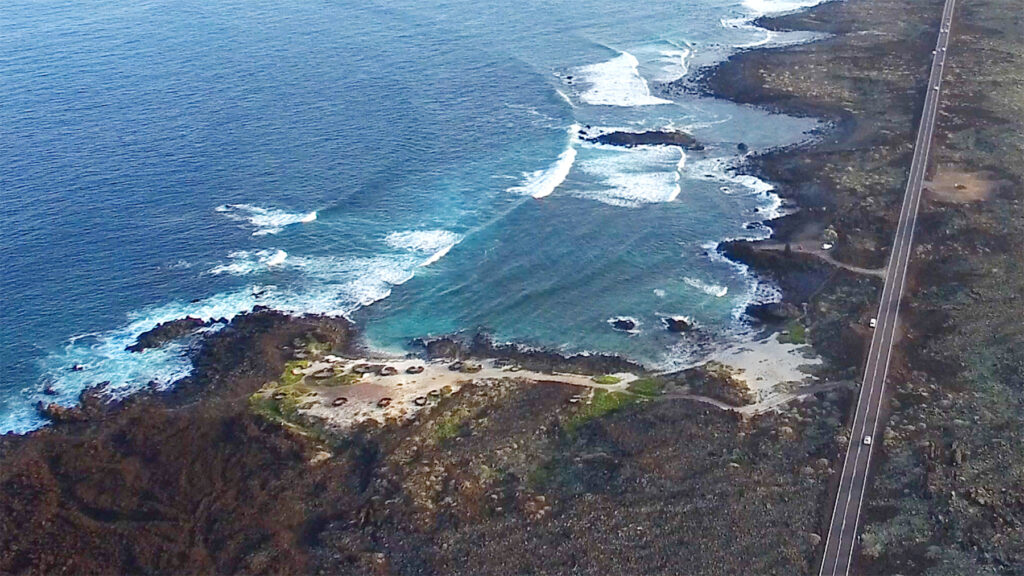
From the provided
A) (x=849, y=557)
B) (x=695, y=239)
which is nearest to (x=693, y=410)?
(x=849, y=557)

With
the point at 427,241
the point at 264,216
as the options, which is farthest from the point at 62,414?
the point at 427,241

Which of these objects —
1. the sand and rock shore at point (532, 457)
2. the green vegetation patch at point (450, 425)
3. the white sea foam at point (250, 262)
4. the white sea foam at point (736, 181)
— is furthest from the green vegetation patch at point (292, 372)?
the white sea foam at point (736, 181)

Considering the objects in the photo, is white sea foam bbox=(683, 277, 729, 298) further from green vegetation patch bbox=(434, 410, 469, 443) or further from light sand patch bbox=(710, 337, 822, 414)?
green vegetation patch bbox=(434, 410, 469, 443)

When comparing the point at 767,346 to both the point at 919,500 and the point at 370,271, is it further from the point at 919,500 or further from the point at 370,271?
the point at 370,271

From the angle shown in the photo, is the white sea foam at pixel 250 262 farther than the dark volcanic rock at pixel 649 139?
No

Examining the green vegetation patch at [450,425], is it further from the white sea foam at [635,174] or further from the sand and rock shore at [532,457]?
the white sea foam at [635,174]

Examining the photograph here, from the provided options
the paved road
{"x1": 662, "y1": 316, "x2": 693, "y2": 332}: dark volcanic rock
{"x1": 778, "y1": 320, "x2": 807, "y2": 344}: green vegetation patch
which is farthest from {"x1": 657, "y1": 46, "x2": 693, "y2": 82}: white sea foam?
{"x1": 778, "y1": 320, "x2": 807, "y2": 344}: green vegetation patch

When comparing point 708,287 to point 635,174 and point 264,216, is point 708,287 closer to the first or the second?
point 635,174
